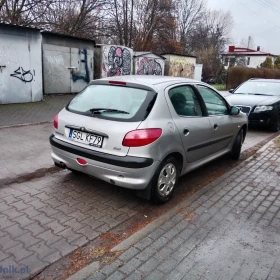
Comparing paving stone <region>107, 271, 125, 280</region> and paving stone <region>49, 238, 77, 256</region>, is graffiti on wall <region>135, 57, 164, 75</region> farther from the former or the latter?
paving stone <region>107, 271, 125, 280</region>

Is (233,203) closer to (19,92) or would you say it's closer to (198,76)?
(19,92)

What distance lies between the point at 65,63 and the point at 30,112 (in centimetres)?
419

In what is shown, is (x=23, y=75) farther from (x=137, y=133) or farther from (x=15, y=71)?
(x=137, y=133)

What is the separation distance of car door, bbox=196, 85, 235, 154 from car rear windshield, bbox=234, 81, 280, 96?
518 centimetres

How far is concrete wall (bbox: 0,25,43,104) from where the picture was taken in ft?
31.7

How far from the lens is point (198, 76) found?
78.8ft

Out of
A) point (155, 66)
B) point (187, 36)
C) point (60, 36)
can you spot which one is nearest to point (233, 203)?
point (60, 36)

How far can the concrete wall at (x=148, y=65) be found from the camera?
55.5 feet

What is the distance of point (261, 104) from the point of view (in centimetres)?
842

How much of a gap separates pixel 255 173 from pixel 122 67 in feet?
39.9

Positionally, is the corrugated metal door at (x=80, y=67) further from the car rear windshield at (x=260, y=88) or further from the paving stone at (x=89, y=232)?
the paving stone at (x=89, y=232)

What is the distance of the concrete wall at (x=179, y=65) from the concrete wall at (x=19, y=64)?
1081 centimetres

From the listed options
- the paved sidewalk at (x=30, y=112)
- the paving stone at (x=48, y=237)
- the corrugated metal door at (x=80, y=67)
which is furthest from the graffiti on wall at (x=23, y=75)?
the paving stone at (x=48, y=237)

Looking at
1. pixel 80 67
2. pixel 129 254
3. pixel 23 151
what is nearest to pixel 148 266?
pixel 129 254
